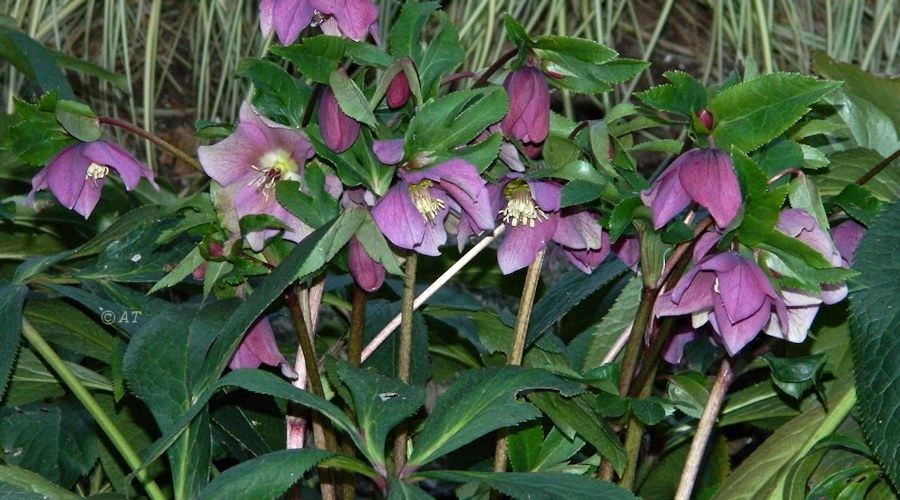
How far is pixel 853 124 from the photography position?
90 centimetres

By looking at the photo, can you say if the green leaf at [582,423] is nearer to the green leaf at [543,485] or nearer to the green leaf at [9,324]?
the green leaf at [543,485]

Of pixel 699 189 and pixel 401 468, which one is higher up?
pixel 699 189

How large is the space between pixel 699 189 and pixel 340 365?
235 mm

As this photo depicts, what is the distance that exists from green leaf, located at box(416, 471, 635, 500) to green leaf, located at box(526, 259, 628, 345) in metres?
0.13

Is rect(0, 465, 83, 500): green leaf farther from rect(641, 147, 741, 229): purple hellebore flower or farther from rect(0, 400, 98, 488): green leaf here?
rect(641, 147, 741, 229): purple hellebore flower

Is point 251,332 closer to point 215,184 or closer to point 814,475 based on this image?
point 215,184

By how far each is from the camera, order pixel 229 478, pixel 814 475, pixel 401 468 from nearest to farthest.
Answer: pixel 229 478
pixel 401 468
pixel 814 475

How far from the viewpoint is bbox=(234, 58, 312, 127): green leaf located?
682 mm

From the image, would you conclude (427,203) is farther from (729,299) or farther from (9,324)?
(9,324)

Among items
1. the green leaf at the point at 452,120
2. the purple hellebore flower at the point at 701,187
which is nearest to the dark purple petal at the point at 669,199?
the purple hellebore flower at the point at 701,187

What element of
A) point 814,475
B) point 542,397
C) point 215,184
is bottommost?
point 814,475

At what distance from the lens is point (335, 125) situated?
657 millimetres

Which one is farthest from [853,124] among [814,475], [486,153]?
[486,153]

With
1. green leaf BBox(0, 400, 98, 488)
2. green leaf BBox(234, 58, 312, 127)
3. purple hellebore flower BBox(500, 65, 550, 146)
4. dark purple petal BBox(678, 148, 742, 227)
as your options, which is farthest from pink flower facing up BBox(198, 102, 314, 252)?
green leaf BBox(0, 400, 98, 488)
